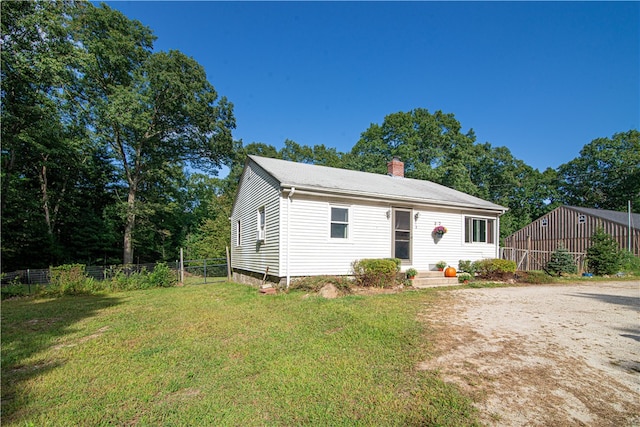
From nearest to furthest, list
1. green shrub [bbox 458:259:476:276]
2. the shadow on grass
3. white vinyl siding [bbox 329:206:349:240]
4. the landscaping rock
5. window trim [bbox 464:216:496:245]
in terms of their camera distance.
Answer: the shadow on grass → the landscaping rock → white vinyl siding [bbox 329:206:349:240] → green shrub [bbox 458:259:476:276] → window trim [bbox 464:216:496:245]

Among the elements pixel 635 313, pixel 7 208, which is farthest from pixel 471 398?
pixel 7 208

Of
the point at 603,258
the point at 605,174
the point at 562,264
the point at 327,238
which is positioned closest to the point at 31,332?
the point at 327,238

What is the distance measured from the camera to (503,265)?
11023 mm

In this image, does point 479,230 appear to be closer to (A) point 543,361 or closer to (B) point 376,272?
(B) point 376,272

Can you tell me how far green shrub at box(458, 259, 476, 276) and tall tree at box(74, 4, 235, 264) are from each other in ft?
56.6

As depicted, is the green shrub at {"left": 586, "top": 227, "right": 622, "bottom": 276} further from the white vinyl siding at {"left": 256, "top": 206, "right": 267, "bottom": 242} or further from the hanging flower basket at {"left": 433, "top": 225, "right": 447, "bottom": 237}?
the white vinyl siding at {"left": 256, "top": 206, "right": 267, "bottom": 242}

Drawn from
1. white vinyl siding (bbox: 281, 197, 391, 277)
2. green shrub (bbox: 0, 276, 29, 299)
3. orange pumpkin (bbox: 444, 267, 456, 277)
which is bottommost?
green shrub (bbox: 0, 276, 29, 299)

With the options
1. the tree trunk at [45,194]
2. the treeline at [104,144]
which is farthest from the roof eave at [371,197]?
the tree trunk at [45,194]

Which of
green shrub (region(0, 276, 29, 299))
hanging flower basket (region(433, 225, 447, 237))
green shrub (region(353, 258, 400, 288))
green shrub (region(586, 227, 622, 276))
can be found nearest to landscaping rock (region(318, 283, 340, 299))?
green shrub (region(353, 258, 400, 288))

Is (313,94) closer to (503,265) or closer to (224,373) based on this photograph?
(503,265)

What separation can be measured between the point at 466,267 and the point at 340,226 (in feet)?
18.2

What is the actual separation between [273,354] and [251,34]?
40.1ft

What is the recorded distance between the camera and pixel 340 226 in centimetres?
964

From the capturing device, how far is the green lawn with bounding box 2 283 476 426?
2.62 m
